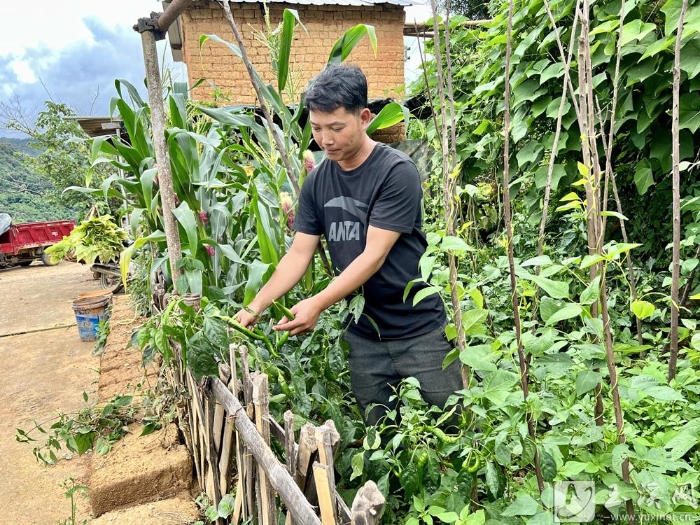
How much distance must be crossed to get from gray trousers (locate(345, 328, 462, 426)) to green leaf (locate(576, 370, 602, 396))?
72 cm

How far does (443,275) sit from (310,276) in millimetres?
1013

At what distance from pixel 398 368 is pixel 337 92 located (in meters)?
0.92

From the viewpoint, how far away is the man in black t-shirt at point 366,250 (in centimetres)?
146

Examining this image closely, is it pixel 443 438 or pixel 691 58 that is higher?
pixel 691 58

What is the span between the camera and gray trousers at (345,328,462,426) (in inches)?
65.7

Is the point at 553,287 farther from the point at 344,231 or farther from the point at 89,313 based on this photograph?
the point at 89,313

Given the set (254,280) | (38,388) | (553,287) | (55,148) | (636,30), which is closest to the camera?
(553,287)

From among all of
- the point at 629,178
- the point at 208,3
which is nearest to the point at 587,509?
the point at 629,178

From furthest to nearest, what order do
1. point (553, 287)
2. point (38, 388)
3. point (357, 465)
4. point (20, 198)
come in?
point (20, 198) < point (38, 388) < point (357, 465) < point (553, 287)

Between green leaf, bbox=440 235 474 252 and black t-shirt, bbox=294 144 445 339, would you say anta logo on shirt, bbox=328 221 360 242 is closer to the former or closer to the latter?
black t-shirt, bbox=294 144 445 339

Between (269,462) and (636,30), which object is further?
(636,30)

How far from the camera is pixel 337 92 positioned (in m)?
1.44

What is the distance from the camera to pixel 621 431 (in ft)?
3.17

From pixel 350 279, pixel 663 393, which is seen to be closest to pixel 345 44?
pixel 350 279
